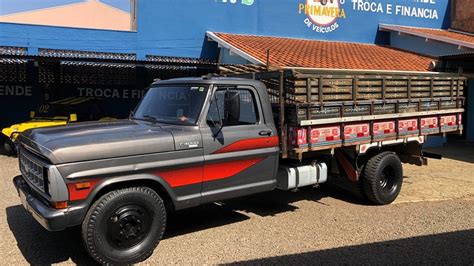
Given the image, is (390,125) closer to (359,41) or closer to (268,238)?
(268,238)

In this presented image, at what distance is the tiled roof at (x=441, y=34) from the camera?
1493 cm

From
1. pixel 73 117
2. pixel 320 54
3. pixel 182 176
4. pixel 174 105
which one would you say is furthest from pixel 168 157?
pixel 320 54

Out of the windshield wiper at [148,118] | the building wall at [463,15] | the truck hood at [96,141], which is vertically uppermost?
the building wall at [463,15]

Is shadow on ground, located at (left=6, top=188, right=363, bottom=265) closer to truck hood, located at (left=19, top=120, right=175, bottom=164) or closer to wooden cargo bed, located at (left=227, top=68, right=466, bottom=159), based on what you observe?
truck hood, located at (left=19, top=120, right=175, bottom=164)

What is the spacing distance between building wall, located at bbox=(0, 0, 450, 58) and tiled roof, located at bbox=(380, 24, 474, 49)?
2.32 ft

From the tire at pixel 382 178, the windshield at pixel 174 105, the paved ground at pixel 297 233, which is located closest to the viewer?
the paved ground at pixel 297 233

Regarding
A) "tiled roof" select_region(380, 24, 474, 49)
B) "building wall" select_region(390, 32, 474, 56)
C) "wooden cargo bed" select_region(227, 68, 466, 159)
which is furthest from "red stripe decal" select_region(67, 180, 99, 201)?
"building wall" select_region(390, 32, 474, 56)

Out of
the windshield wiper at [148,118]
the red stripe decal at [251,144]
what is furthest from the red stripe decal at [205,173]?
the windshield wiper at [148,118]

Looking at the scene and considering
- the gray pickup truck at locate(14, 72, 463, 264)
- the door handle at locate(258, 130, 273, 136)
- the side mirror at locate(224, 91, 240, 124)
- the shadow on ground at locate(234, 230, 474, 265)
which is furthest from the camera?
the door handle at locate(258, 130, 273, 136)

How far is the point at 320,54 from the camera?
13.9m

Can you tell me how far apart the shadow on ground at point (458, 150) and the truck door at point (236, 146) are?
907cm

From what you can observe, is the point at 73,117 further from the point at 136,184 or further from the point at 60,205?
the point at 60,205

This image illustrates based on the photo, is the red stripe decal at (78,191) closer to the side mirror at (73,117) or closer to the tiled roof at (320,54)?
the tiled roof at (320,54)

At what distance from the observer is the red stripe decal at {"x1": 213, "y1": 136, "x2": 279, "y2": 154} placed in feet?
17.4
